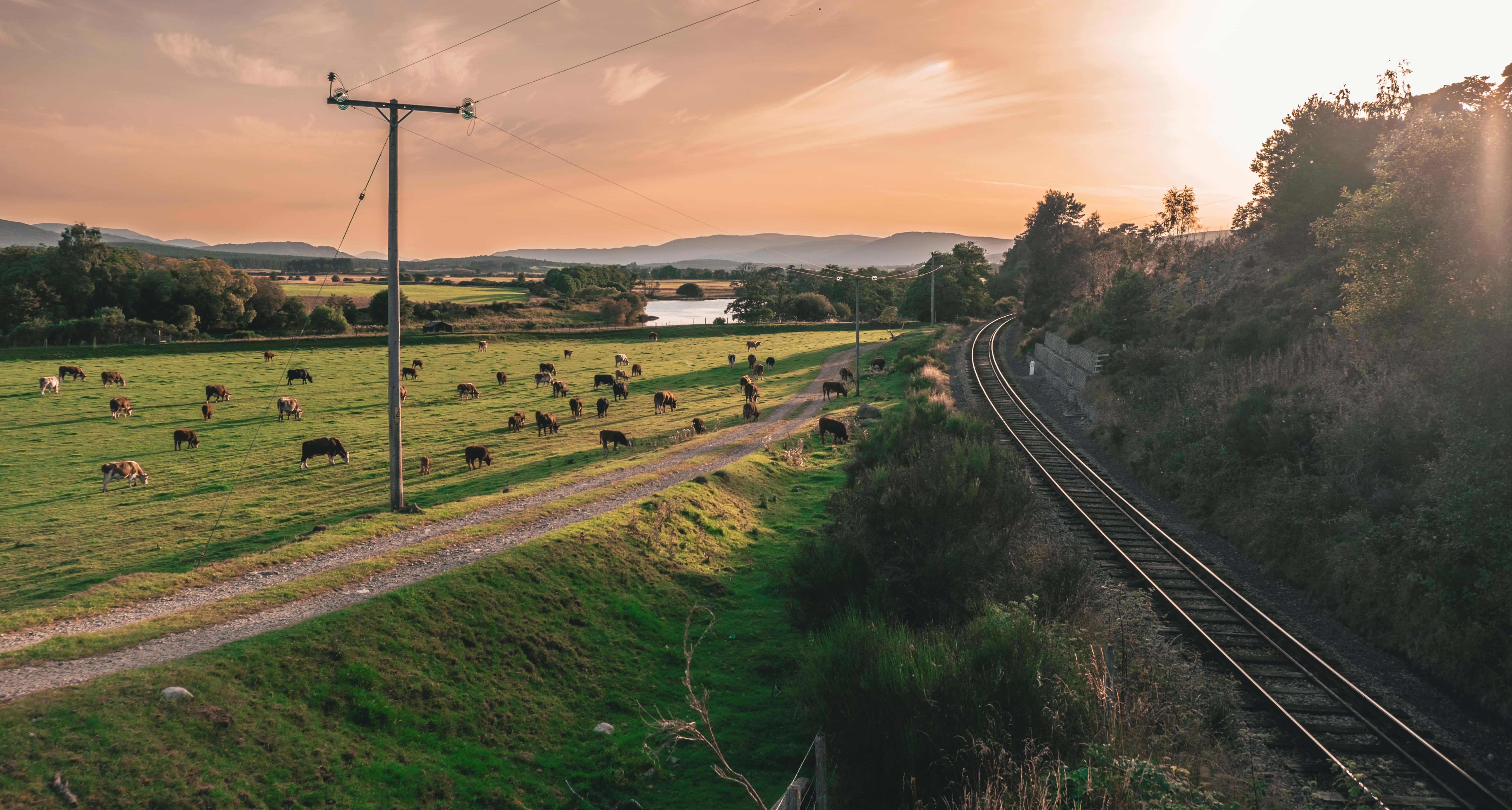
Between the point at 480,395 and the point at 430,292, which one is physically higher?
the point at 430,292

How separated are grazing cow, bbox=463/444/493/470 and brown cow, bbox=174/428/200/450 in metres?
14.0

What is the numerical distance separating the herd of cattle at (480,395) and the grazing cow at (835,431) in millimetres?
36

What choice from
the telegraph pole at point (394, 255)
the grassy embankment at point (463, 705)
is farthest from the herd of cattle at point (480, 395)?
the grassy embankment at point (463, 705)

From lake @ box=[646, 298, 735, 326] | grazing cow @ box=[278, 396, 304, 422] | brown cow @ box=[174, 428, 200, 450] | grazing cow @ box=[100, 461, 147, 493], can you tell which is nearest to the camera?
grazing cow @ box=[100, 461, 147, 493]

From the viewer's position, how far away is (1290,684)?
1399 cm

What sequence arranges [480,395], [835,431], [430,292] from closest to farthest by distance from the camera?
[835,431] → [480,395] → [430,292]

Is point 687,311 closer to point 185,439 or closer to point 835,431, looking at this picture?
point 835,431

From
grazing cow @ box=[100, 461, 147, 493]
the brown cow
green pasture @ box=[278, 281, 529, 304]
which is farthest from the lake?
grazing cow @ box=[100, 461, 147, 493]

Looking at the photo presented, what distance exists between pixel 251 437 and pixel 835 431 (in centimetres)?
2913

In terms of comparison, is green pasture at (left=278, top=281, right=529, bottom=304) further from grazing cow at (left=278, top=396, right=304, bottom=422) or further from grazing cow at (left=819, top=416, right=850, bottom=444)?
grazing cow at (left=819, top=416, right=850, bottom=444)

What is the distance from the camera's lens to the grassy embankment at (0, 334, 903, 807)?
9.58 m

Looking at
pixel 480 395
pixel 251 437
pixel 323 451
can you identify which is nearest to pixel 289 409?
pixel 251 437

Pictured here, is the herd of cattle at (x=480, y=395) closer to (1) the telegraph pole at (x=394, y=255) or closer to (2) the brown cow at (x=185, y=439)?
(2) the brown cow at (x=185, y=439)

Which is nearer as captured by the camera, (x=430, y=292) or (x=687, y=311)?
(x=430, y=292)
